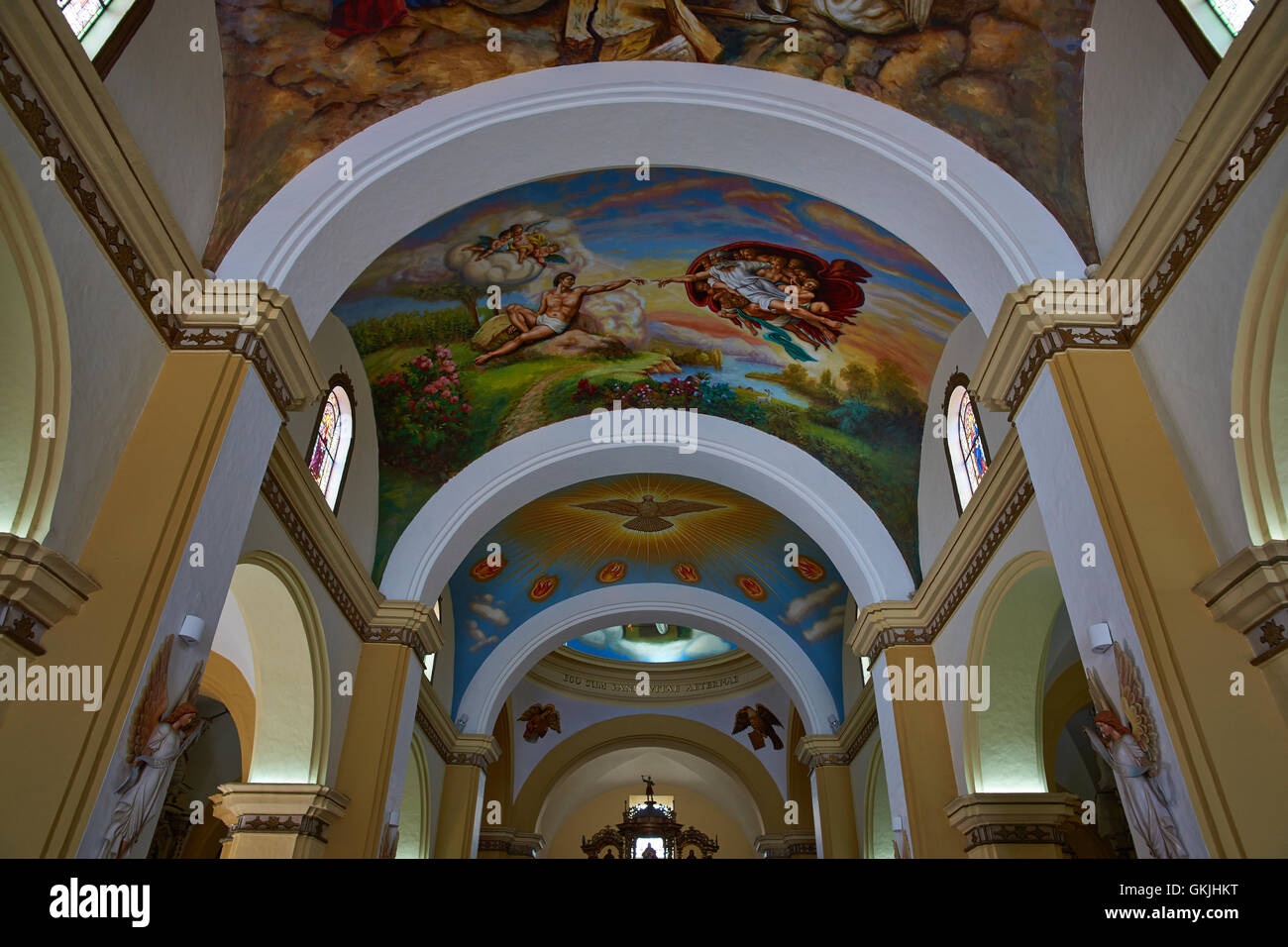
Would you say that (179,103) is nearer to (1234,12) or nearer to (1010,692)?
(1234,12)

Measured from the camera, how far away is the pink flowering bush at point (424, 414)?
11.6 meters

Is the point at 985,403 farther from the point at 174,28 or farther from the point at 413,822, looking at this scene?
the point at 413,822

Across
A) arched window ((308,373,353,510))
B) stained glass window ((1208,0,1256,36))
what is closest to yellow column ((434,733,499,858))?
arched window ((308,373,353,510))

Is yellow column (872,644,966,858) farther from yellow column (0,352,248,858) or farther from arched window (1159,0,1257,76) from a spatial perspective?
yellow column (0,352,248,858)

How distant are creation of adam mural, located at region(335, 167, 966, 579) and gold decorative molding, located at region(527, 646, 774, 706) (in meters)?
12.2

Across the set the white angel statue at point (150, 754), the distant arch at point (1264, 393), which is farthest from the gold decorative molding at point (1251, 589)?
the white angel statue at point (150, 754)

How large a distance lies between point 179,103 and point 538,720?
19.3m

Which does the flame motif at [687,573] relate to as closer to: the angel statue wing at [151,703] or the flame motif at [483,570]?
the flame motif at [483,570]

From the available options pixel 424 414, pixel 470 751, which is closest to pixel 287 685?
pixel 424 414

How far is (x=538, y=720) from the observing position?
23.9 m

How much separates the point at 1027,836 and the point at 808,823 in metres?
14.0

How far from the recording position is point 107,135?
5.66m
